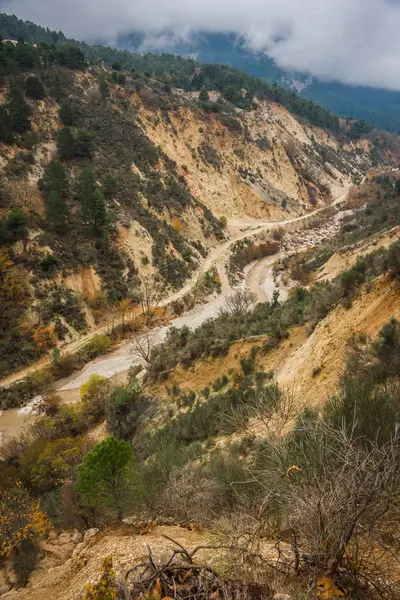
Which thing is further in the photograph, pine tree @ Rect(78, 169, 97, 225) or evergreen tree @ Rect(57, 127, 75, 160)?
evergreen tree @ Rect(57, 127, 75, 160)

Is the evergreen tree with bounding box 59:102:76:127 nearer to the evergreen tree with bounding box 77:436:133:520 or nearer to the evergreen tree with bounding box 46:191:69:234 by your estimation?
the evergreen tree with bounding box 46:191:69:234

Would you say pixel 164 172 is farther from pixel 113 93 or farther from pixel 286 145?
pixel 286 145

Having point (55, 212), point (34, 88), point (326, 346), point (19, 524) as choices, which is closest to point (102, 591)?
point (326, 346)

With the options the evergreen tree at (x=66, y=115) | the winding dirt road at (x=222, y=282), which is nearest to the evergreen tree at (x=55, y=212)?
the winding dirt road at (x=222, y=282)

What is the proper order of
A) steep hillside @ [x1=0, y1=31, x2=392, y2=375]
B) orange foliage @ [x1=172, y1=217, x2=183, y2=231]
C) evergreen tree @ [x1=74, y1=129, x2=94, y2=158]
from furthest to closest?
1. orange foliage @ [x1=172, y1=217, x2=183, y2=231]
2. evergreen tree @ [x1=74, y1=129, x2=94, y2=158]
3. steep hillside @ [x1=0, y1=31, x2=392, y2=375]

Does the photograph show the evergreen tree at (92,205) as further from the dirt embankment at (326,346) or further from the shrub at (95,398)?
the dirt embankment at (326,346)

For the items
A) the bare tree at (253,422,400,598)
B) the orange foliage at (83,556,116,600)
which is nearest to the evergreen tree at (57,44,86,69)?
the orange foliage at (83,556,116,600)

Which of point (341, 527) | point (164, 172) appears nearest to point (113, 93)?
point (164, 172)
